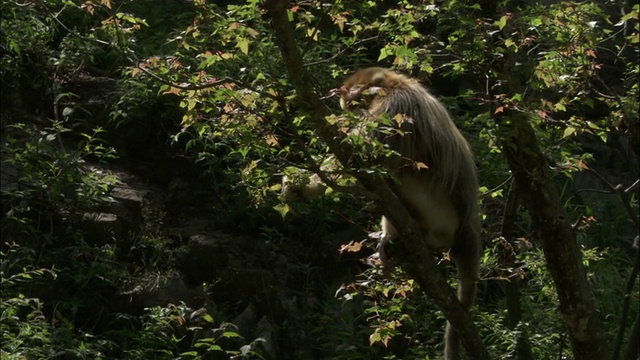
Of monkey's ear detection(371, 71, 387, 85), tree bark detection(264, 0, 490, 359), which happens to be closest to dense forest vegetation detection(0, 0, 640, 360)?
tree bark detection(264, 0, 490, 359)

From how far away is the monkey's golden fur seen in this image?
5.01m

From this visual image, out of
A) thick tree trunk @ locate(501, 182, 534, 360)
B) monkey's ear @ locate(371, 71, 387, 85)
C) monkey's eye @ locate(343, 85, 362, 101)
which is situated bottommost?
thick tree trunk @ locate(501, 182, 534, 360)

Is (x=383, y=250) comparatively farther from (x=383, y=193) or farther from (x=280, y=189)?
(x=383, y=193)

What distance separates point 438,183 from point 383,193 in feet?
4.47

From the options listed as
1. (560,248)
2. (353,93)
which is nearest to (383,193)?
(353,93)

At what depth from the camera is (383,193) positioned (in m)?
3.74

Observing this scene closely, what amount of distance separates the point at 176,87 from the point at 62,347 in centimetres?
230

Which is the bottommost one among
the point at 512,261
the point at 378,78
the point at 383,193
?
the point at 512,261

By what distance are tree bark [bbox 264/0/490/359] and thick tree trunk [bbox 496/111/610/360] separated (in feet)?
1.87

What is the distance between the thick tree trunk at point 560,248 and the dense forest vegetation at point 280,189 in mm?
11

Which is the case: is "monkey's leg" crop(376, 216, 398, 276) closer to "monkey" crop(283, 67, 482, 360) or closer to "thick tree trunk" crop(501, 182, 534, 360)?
"monkey" crop(283, 67, 482, 360)

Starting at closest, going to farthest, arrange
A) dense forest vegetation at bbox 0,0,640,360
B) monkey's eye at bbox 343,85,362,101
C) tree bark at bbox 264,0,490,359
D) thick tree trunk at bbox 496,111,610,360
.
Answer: tree bark at bbox 264,0,490,359 → dense forest vegetation at bbox 0,0,640,360 → monkey's eye at bbox 343,85,362,101 → thick tree trunk at bbox 496,111,610,360

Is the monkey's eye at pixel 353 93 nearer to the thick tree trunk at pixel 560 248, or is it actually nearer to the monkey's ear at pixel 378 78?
the monkey's ear at pixel 378 78

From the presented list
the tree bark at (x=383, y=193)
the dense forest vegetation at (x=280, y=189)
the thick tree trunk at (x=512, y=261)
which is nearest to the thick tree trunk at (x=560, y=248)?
the dense forest vegetation at (x=280, y=189)
